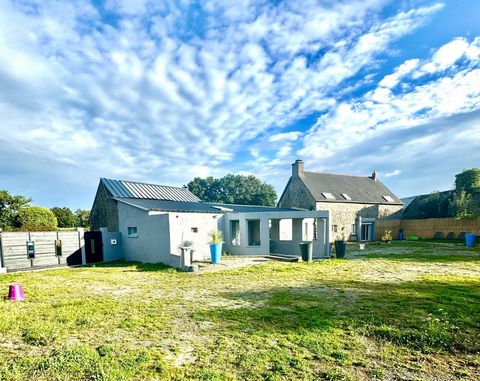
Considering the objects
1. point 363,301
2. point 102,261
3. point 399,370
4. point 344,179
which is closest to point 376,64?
point 363,301

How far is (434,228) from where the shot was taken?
24844mm

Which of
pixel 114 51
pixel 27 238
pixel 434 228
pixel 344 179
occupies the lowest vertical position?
pixel 434 228

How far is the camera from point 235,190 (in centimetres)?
4950

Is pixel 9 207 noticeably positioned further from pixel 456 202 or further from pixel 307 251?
pixel 456 202

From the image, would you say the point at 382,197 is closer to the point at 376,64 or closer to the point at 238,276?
the point at 376,64

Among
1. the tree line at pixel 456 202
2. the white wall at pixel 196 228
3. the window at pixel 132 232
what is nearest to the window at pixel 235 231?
the white wall at pixel 196 228

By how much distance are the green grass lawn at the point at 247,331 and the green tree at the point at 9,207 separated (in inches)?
638

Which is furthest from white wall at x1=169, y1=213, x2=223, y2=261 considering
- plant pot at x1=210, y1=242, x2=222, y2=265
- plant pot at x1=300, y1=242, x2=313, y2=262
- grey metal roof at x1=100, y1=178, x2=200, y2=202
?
grey metal roof at x1=100, y1=178, x2=200, y2=202

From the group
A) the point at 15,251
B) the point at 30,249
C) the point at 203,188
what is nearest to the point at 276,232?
the point at 30,249

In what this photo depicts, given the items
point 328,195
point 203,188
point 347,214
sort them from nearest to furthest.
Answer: point 328,195 → point 347,214 → point 203,188

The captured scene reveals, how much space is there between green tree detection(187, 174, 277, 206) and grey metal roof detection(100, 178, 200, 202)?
25.6 metres

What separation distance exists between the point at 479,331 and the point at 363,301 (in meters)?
2.11

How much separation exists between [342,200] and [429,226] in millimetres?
8813

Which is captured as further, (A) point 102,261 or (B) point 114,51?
(A) point 102,261
